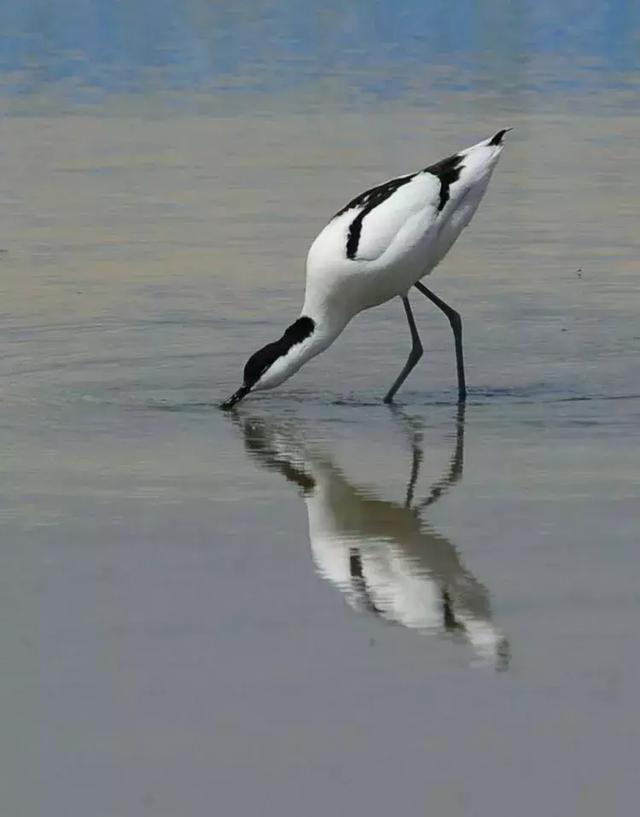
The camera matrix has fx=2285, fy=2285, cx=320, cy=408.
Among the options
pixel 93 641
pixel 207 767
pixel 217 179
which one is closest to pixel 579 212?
pixel 217 179

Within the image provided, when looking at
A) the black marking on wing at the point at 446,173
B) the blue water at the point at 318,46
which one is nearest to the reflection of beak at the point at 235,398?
the black marking on wing at the point at 446,173

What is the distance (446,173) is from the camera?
9531 millimetres

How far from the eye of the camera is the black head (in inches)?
347

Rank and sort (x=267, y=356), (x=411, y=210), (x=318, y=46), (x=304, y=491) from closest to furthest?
(x=304, y=491), (x=267, y=356), (x=411, y=210), (x=318, y=46)

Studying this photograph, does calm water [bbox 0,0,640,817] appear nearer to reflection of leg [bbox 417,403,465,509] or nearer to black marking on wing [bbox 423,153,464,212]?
reflection of leg [bbox 417,403,465,509]

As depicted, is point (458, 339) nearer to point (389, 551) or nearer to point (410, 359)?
point (410, 359)

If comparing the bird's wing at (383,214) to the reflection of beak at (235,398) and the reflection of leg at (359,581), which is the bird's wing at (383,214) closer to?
the reflection of beak at (235,398)

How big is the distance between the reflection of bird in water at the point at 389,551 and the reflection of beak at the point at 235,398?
63 cm

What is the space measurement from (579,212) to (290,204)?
5.65 feet

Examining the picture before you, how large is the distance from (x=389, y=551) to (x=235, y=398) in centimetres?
253

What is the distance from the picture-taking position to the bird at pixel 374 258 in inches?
360

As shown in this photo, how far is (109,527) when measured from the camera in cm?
665

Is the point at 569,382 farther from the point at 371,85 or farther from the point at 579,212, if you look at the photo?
the point at 371,85

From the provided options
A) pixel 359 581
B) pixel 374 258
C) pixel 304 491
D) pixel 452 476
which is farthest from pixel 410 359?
pixel 359 581
